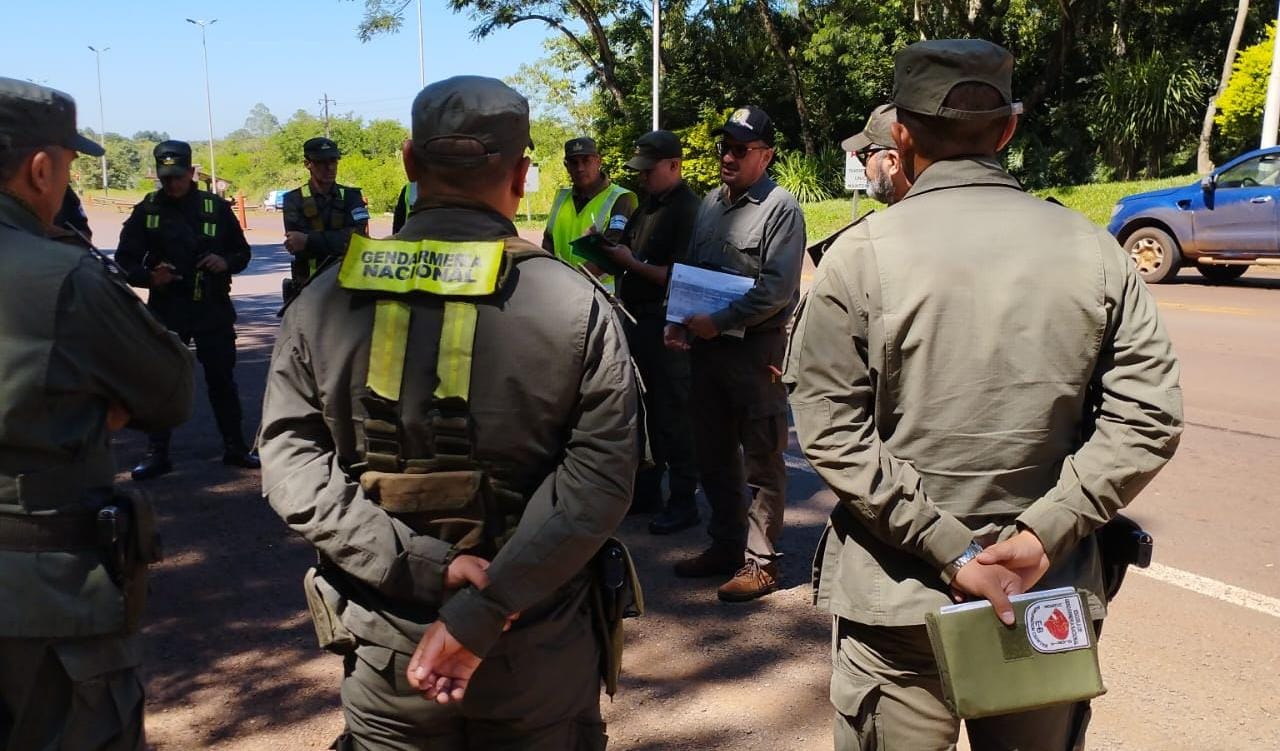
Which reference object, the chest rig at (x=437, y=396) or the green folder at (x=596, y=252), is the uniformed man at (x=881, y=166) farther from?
the green folder at (x=596, y=252)

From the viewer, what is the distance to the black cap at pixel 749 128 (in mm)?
4445

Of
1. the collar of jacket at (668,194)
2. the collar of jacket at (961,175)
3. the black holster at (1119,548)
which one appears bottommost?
the black holster at (1119,548)

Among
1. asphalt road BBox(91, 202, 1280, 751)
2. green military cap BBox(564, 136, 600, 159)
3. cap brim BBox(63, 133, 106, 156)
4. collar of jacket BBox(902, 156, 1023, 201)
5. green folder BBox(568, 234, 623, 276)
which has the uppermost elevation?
green military cap BBox(564, 136, 600, 159)

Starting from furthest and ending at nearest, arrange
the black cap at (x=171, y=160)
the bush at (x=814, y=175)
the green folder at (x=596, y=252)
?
the bush at (x=814, y=175), the black cap at (x=171, y=160), the green folder at (x=596, y=252)

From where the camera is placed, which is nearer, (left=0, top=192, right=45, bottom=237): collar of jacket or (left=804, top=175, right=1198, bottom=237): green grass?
(left=0, top=192, right=45, bottom=237): collar of jacket

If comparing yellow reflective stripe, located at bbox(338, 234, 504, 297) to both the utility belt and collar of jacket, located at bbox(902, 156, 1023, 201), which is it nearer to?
the utility belt

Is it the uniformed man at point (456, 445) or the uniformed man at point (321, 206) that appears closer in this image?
the uniformed man at point (456, 445)

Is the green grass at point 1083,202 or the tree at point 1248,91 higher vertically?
the tree at point 1248,91

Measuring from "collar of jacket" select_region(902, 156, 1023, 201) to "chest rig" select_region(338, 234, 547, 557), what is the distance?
0.82 m

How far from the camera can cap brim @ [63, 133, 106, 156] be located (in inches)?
94.1

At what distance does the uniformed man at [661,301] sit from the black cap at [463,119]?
332cm

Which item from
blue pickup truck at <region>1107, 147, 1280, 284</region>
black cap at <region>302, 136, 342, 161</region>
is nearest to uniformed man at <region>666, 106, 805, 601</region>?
black cap at <region>302, 136, 342, 161</region>

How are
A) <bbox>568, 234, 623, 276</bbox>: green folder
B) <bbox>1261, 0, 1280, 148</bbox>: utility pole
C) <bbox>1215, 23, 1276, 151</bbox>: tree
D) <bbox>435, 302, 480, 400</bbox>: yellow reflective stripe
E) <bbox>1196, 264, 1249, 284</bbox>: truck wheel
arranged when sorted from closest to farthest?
<bbox>435, 302, 480, 400</bbox>: yellow reflective stripe < <bbox>568, 234, 623, 276</bbox>: green folder < <bbox>1196, 264, 1249, 284</bbox>: truck wheel < <bbox>1261, 0, 1280, 148</bbox>: utility pole < <bbox>1215, 23, 1276, 151</bbox>: tree

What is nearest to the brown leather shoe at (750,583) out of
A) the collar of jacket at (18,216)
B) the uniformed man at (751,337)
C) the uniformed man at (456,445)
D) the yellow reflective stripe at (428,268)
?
the uniformed man at (751,337)
